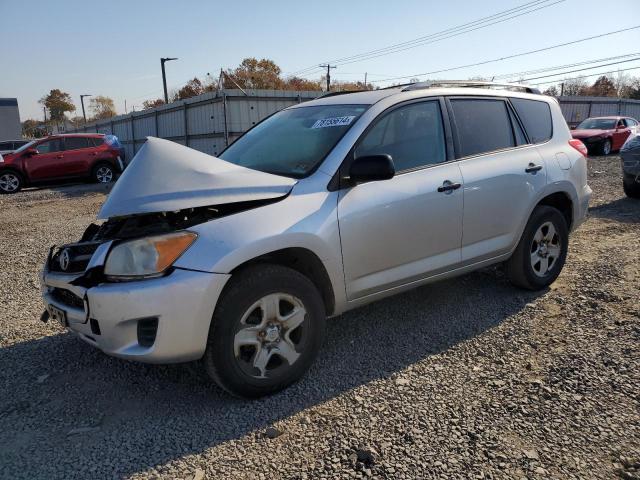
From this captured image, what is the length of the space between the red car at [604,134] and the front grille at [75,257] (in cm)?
2027

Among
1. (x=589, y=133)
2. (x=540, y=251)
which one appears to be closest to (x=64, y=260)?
(x=540, y=251)

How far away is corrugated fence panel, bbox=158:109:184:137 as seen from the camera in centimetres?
1923

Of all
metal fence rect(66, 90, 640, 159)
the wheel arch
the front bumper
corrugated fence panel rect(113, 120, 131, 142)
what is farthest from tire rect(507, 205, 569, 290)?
corrugated fence panel rect(113, 120, 131, 142)

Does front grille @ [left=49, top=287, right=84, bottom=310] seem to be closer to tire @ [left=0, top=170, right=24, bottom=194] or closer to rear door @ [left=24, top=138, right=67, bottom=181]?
rear door @ [left=24, top=138, right=67, bottom=181]

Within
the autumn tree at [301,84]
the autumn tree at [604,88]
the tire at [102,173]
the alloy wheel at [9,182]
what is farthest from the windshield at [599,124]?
the autumn tree at [604,88]

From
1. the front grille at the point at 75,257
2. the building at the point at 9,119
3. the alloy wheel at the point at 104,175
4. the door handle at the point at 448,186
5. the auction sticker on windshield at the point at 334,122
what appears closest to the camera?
the front grille at the point at 75,257

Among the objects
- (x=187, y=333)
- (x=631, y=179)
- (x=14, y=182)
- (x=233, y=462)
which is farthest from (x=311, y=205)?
(x=14, y=182)

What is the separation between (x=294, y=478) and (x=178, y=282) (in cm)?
111

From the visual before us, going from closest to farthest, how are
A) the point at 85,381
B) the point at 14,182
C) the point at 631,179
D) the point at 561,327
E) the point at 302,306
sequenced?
the point at 302,306
the point at 85,381
the point at 561,327
the point at 631,179
the point at 14,182

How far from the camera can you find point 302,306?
9.86 feet

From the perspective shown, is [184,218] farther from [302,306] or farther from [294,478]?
[294,478]

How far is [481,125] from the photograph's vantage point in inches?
162

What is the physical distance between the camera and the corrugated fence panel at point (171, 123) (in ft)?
63.1

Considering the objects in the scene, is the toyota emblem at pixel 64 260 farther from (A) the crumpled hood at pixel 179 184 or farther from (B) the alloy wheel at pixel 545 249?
(B) the alloy wheel at pixel 545 249
